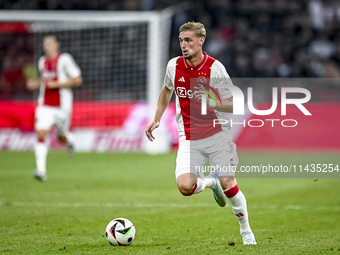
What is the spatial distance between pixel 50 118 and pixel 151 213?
4.23 meters

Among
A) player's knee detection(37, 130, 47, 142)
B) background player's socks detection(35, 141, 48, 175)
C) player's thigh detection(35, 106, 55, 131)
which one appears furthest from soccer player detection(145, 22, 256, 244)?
player's thigh detection(35, 106, 55, 131)

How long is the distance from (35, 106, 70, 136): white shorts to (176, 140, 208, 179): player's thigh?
5352 mm

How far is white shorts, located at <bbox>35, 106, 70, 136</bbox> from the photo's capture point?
10189 millimetres

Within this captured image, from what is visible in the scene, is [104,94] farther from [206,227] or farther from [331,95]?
[206,227]

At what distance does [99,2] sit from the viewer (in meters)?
20.8

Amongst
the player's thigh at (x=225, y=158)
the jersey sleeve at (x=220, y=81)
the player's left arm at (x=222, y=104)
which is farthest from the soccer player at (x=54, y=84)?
the player's left arm at (x=222, y=104)

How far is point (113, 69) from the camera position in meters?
17.0

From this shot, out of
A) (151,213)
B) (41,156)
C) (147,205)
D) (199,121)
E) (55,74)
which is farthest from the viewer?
(55,74)

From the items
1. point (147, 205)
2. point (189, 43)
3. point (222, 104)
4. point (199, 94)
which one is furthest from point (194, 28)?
point (147, 205)

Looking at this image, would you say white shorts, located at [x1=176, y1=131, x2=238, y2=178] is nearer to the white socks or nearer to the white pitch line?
the white socks

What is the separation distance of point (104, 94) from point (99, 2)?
5640 millimetres

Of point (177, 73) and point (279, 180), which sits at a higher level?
point (177, 73)

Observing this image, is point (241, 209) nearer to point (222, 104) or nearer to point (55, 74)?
point (222, 104)

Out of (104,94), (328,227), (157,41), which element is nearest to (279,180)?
(328,227)
